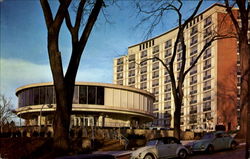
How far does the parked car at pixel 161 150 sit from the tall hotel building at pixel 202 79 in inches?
2079

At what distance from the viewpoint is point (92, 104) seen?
57.8 m

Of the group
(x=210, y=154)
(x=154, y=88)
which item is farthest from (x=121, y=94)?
(x=154, y=88)

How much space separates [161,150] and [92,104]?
130 ft

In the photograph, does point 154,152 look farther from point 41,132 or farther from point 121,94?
point 121,94

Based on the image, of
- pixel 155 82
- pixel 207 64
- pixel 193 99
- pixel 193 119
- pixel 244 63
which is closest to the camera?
pixel 244 63

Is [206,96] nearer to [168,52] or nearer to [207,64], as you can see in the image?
[207,64]

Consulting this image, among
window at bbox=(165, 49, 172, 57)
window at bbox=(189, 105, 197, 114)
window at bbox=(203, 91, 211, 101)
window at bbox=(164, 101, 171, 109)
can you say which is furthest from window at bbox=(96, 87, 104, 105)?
window at bbox=(165, 49, 172, 57)

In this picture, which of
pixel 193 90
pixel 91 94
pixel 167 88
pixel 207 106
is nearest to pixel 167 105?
pixel 167 88

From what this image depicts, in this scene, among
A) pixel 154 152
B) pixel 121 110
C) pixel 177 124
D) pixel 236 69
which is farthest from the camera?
pixel 236 69

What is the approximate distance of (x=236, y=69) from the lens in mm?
85438

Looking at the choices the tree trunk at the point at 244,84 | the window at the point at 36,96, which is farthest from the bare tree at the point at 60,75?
the window at the point at 36,96

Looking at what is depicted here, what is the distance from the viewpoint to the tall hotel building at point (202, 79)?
84438mm

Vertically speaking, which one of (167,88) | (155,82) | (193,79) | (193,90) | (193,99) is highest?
(155,82)

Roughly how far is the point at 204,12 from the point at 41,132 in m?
68.5
